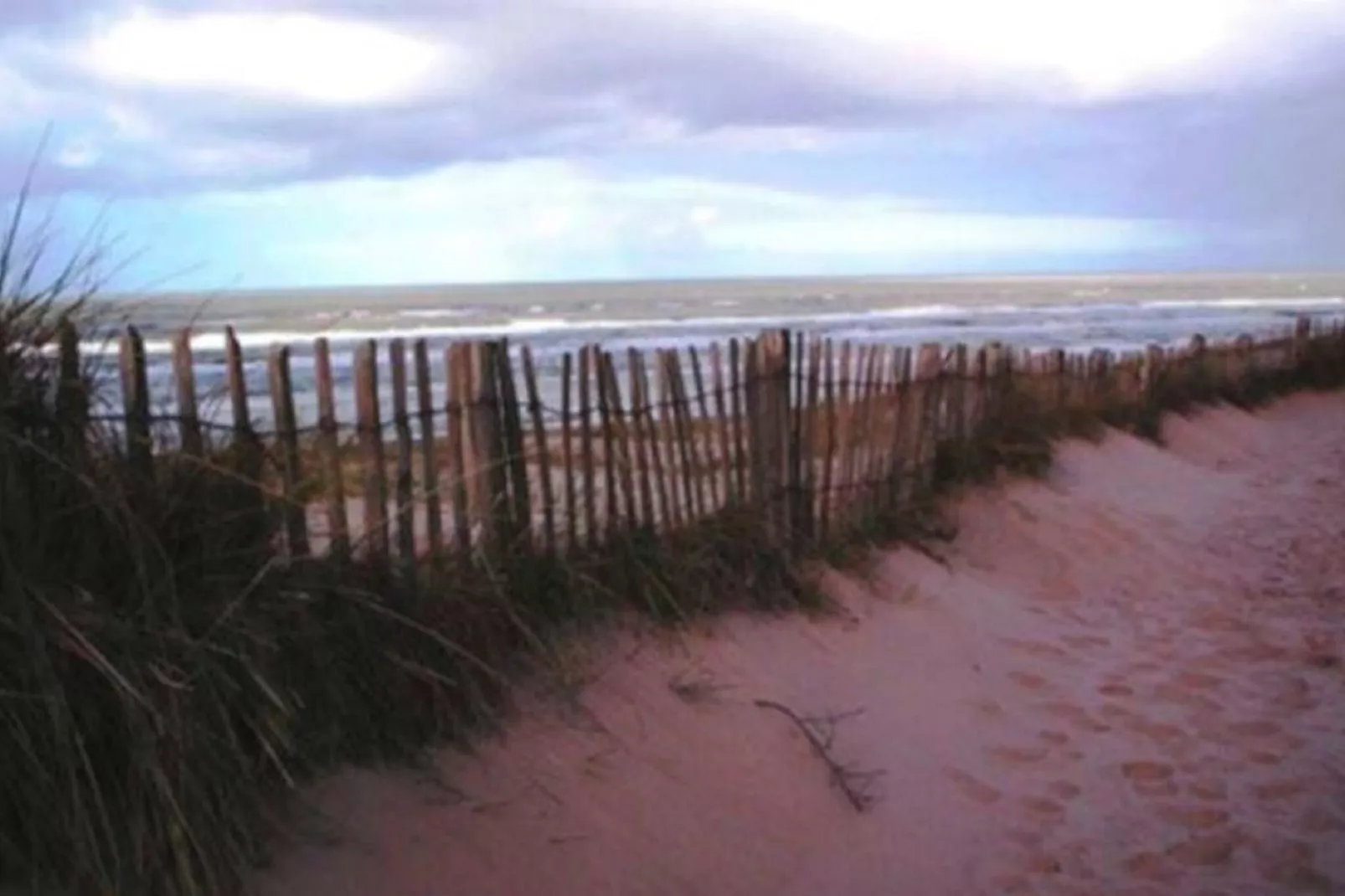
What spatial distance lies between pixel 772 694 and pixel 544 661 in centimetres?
96

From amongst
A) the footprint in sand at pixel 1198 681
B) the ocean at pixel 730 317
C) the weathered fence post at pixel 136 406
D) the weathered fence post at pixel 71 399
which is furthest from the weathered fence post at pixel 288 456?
the ocean at pixel 730 317

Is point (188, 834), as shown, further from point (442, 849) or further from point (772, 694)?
point (772, 694)

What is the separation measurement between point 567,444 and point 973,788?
1.87 metres

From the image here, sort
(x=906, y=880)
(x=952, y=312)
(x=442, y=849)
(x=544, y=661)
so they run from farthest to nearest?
1. (x=952, y=312)
2. (x=544, y=661)
3. (x=906, y=880)
4. (x=442, y=849)

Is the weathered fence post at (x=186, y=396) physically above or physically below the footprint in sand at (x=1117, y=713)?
above

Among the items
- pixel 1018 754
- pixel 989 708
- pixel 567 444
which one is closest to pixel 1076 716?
pixel 989 708

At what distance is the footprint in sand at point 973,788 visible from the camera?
5.01 meters

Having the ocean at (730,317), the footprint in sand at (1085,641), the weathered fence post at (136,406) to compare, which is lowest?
the footprint in sand at (1085,641)

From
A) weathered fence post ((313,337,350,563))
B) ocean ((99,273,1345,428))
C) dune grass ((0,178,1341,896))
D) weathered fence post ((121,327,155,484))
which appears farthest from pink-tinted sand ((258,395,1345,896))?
ocean ((99,273,1345,428))

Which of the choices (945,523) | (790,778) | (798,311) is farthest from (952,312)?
(790,778)

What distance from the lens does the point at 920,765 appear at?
17.0 feet

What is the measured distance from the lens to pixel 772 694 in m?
5.31

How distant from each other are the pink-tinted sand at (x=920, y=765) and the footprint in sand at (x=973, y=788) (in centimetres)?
1

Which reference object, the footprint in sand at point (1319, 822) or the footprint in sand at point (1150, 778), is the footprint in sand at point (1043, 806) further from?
the footprint in sand at point (1319, 822)
